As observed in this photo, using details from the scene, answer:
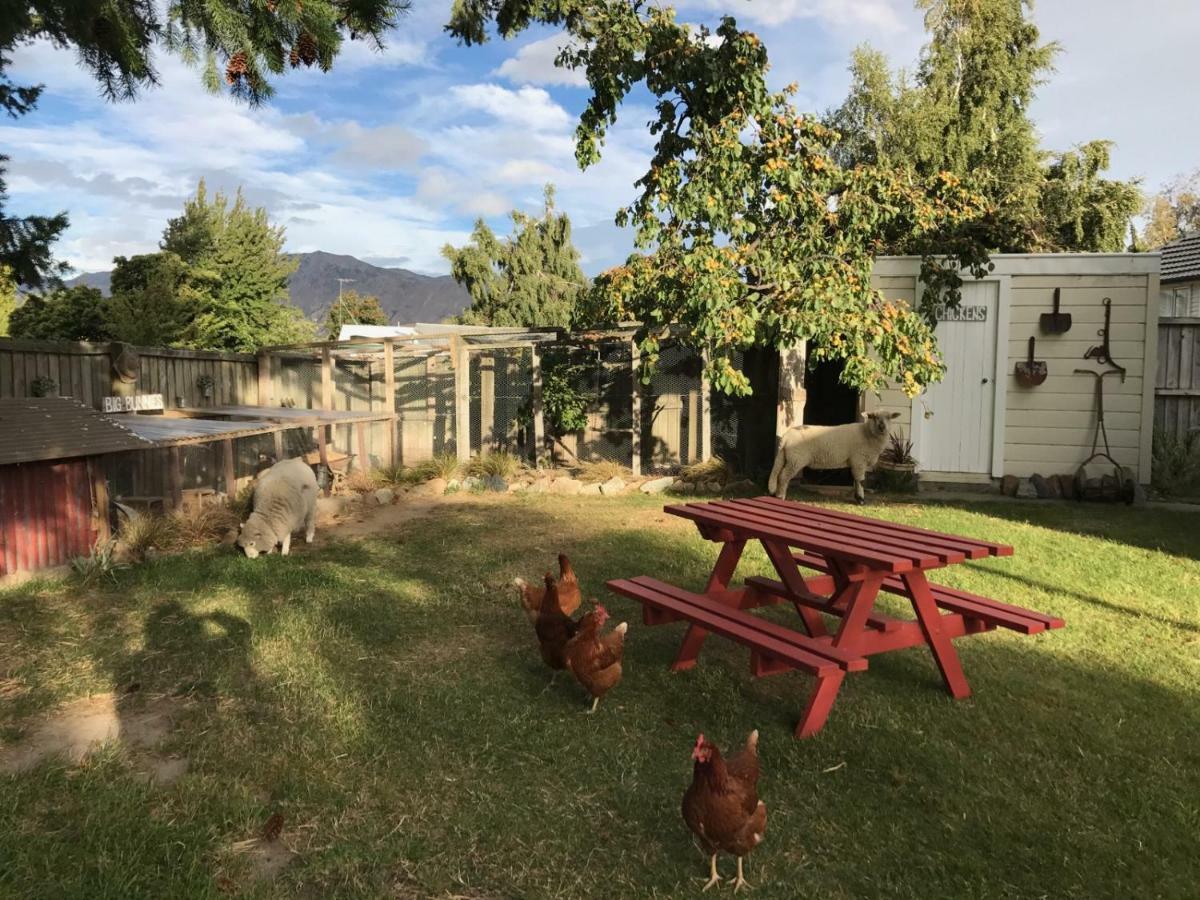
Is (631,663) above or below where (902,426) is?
below

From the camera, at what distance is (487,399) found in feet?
40.9

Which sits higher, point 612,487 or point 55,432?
point 55,432

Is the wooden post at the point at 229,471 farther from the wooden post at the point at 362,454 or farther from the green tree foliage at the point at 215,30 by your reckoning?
the green tree foliage at the point at 215,30

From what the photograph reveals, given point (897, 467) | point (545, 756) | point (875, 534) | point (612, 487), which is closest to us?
point (545, 756)

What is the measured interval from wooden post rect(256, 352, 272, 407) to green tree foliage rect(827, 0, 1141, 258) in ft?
48.0

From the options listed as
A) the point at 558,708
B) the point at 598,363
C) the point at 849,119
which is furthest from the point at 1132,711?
the point at 849,119

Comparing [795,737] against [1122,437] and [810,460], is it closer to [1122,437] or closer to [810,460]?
[810,460]

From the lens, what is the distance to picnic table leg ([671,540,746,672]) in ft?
13.6

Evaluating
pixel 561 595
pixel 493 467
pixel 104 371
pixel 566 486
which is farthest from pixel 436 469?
pixel 561 595

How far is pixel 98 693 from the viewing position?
386cm

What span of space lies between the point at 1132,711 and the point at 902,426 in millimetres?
6710

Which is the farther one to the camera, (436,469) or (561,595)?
(436,469)

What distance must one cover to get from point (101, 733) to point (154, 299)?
50.1 ft

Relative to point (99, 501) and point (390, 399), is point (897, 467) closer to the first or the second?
point (390, 399)
